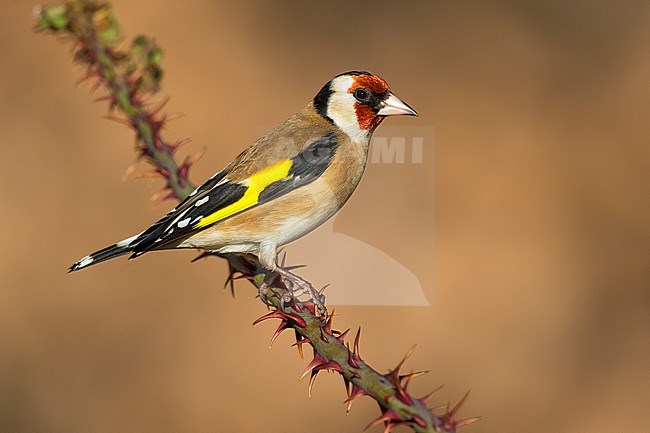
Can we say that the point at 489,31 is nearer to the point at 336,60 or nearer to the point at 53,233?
the point at 336,60

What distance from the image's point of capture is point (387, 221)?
759cm

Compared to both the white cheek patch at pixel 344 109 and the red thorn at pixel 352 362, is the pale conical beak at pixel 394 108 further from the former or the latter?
the red thorn at pixel 352 362

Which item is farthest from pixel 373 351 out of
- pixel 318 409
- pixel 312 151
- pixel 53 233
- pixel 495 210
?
pixel 312 151

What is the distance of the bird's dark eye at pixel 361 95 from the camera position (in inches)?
127

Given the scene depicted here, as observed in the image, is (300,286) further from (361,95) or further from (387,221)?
(387,221)

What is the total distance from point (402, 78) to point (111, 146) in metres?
3.00

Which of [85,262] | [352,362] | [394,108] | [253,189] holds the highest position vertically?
[394,108]

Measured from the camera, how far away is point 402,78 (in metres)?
8.66

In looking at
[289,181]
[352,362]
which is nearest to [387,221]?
[289,181]

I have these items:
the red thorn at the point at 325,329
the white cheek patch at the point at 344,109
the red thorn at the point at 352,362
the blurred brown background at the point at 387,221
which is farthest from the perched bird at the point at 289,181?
the blurred brown background at the point at 387,221

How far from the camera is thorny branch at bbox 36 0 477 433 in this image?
7.41 feet

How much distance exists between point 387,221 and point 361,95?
14.4 ft

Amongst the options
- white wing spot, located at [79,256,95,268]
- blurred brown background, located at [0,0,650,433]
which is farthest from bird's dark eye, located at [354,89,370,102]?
blurred brown background, located at [0,0,650,433]

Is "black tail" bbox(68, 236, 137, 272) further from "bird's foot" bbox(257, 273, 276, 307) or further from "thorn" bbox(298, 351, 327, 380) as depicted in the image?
"thorn" bbox(298, 351, 327, 380)
